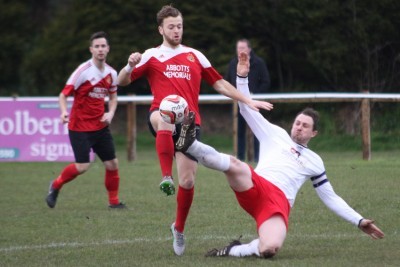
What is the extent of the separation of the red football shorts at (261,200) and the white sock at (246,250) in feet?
0.48

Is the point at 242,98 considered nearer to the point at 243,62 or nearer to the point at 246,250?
the point at 243,62

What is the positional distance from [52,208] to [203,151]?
14.7 ft

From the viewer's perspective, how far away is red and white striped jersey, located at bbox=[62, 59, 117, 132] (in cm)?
1098

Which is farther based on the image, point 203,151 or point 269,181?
point 269,181

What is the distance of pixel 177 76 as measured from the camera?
8.18m

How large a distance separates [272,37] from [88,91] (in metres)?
12.1

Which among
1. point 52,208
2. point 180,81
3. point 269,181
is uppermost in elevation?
point 180,81

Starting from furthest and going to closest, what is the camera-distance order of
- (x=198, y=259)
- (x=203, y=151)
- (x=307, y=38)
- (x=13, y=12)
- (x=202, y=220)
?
(x=13, y=12), (x=307, y=38), (x=202, y=220), (x=198, y=259), (x=203, y=151)

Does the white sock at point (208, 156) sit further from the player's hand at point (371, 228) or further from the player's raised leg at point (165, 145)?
the player's hand at point (371, 228)

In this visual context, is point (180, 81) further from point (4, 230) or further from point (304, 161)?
point (4, 230)

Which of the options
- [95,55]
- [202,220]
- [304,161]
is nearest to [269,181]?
[304,161]

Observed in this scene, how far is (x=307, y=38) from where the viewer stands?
71.0 feet

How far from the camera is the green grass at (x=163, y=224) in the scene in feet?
25.0

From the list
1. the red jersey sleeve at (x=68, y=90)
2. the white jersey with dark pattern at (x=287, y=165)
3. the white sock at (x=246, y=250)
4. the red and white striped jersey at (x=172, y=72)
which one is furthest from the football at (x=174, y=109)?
the red jersey sleeve at (x=68, y=90)
